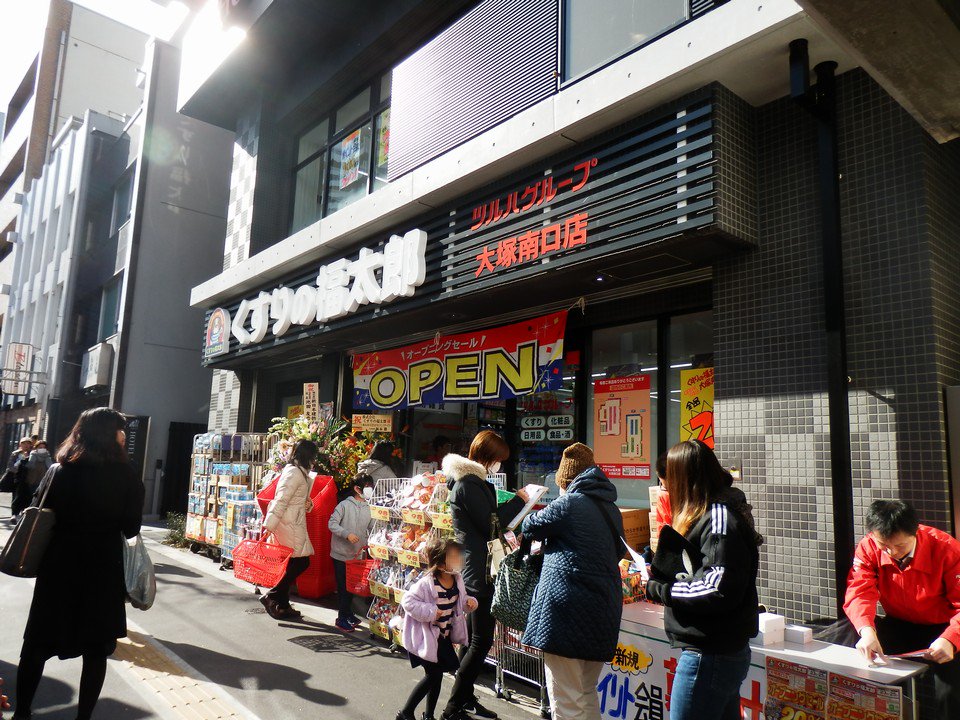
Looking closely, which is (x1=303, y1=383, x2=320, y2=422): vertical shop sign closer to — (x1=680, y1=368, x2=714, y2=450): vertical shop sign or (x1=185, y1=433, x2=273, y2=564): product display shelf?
(x1=185, y1=433, x2=273, y2=564): product display shelf

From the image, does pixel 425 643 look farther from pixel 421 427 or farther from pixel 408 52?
pixel 408 52

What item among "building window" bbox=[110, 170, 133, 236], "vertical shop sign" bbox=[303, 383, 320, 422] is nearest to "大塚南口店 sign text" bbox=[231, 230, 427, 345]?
"vertical shop sign" bbox=[303, 383, 320, 422]

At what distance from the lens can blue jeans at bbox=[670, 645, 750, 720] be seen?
2.88 m

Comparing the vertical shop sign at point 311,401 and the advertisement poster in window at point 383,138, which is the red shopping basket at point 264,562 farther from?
the advertisement poster in window at point 383,138

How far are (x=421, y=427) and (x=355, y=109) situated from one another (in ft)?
19.3

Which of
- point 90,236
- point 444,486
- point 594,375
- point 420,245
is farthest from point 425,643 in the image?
point 90,236

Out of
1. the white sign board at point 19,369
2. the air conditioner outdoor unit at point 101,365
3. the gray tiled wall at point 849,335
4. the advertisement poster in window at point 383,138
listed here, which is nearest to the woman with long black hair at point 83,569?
the gray tiled wall at point 849,335

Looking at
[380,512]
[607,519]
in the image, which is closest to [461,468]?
[607,519]

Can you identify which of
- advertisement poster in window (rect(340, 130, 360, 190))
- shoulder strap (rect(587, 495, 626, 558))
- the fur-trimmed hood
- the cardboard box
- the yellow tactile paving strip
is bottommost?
the yellow tactile paving strip

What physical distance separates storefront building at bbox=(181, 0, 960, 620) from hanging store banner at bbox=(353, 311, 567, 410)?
0.04 metres

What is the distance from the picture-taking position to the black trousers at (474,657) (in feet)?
15.8

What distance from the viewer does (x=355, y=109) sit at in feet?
40.0

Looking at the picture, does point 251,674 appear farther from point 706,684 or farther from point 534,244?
point 534,244

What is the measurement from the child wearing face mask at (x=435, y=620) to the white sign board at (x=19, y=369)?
26193 millimetres
